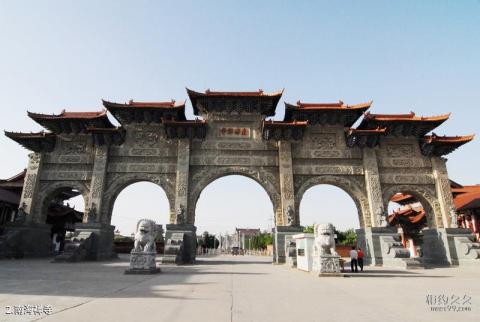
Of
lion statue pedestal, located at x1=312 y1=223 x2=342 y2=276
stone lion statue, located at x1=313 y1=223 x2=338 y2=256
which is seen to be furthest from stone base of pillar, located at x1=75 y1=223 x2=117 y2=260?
stone lion statue, located at x1=313 y1=223 x2=338 y2=256

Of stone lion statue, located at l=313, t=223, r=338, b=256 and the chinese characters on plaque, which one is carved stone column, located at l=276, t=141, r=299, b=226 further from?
stone lion statue, located at l=313, t=223, r=338, b=256

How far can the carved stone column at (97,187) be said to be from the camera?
56.7ft

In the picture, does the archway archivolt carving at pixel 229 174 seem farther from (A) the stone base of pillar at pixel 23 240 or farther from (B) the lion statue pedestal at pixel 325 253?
(A) the stone base of pillar at pixel 23 240

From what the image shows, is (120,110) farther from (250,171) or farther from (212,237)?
(212,237)

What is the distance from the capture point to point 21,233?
17.0 meters

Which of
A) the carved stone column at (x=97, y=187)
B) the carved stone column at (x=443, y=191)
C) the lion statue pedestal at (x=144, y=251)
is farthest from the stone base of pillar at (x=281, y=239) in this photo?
the carved stone column at (x=97, y=187)

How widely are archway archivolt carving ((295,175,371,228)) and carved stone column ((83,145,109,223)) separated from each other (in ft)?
40.5

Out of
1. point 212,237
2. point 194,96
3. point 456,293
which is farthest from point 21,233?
point 212,237

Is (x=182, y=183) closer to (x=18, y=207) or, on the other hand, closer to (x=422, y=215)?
(x=18, y=207)

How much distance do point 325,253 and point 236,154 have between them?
9933 millimetres

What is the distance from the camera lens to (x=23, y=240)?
17062 millimetres

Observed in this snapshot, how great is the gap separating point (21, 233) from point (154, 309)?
57.2ft

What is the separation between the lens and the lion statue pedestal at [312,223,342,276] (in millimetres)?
9961

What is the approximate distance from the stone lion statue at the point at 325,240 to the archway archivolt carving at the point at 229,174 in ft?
23.6
